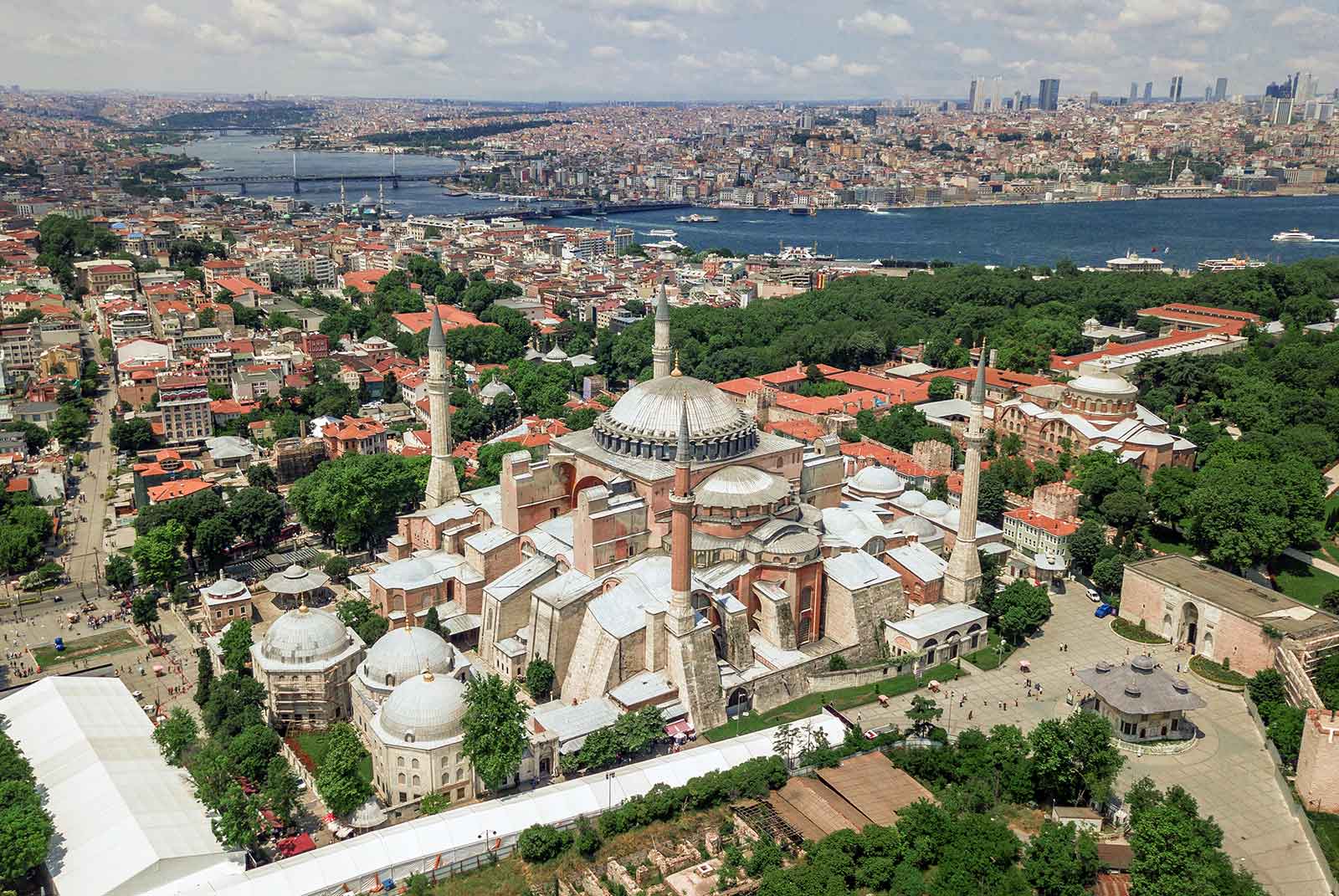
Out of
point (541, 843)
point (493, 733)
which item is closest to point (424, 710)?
point (493, 733)

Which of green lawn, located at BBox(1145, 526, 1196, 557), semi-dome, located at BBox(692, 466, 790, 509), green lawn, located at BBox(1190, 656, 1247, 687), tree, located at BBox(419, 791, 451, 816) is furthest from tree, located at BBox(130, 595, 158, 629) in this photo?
green lawn, located at BBox(1145, 526, 1196, 557)

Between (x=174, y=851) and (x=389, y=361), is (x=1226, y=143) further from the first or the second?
(x=174, y=851)

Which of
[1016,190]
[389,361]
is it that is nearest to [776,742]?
[389,361]

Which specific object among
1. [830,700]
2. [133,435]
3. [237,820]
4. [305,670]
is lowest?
[830,700]

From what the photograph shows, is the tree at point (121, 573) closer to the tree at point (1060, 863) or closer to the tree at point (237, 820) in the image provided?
the tree at point (237, 820)

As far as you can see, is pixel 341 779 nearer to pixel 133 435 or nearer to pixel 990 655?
pixel 990 655

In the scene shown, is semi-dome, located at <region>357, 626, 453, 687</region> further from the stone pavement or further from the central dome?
the stone pavement
